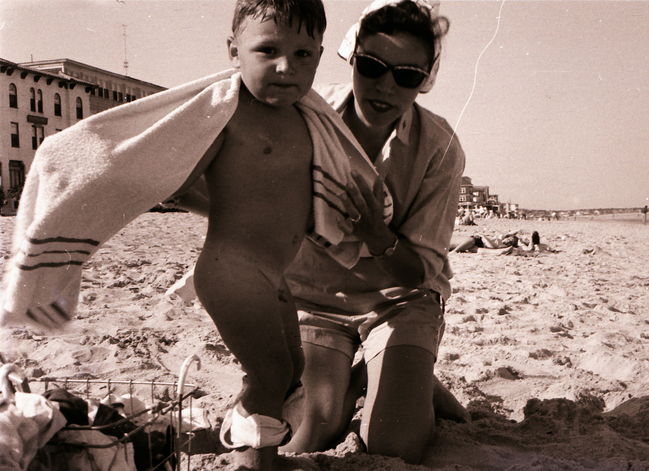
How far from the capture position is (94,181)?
6.00ft

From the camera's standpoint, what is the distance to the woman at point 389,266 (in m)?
2.55

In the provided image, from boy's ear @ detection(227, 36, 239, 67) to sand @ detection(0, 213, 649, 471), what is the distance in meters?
1.00

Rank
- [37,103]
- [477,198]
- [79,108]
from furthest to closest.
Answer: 1. [477,198]
2. [37,103]
3. [79,108]

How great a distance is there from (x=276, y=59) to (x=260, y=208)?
460 millimetres

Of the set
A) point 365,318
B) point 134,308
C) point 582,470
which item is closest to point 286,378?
point 365,318

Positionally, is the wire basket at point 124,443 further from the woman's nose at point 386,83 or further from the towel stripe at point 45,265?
the woman's nose at point 386,83

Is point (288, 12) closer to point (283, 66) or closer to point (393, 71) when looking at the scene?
point (283, 66)

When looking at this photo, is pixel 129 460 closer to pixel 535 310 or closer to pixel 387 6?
pixel 387 6

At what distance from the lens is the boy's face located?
6.27 feet

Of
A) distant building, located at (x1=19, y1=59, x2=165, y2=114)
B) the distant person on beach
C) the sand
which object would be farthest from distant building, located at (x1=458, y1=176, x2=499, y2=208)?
the sand

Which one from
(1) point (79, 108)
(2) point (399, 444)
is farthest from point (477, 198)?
(2) point (399, 444)

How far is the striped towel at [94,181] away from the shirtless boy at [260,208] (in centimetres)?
10

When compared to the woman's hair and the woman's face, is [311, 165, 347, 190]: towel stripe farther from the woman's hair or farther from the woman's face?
the woman's hair

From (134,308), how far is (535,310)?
320 cm
